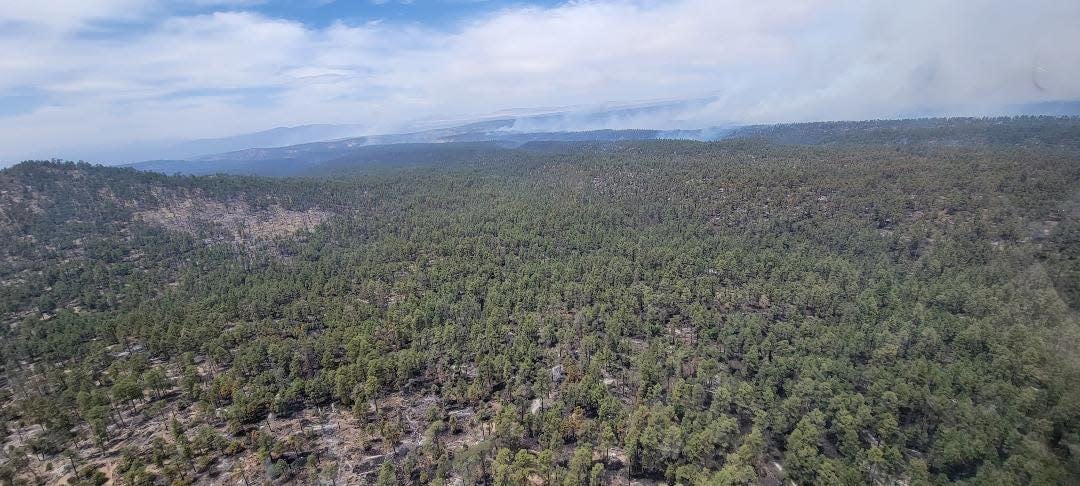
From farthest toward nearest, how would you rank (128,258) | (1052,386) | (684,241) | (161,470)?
1. (128,258)
2. (684,241)
3. (161,470)
4. (1052,386)

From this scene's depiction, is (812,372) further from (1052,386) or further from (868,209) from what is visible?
(868,209)

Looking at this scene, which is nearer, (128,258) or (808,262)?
(808,262)

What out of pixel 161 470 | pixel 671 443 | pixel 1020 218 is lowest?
pixel 161 470

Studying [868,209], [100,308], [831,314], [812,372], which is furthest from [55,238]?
[868,209]

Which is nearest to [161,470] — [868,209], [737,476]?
[737,476]

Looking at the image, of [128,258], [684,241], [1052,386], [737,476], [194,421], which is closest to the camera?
[737,476]

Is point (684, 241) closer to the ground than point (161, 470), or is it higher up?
higher up

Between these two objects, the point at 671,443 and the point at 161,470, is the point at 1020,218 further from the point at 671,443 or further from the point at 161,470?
the point at 161,470
